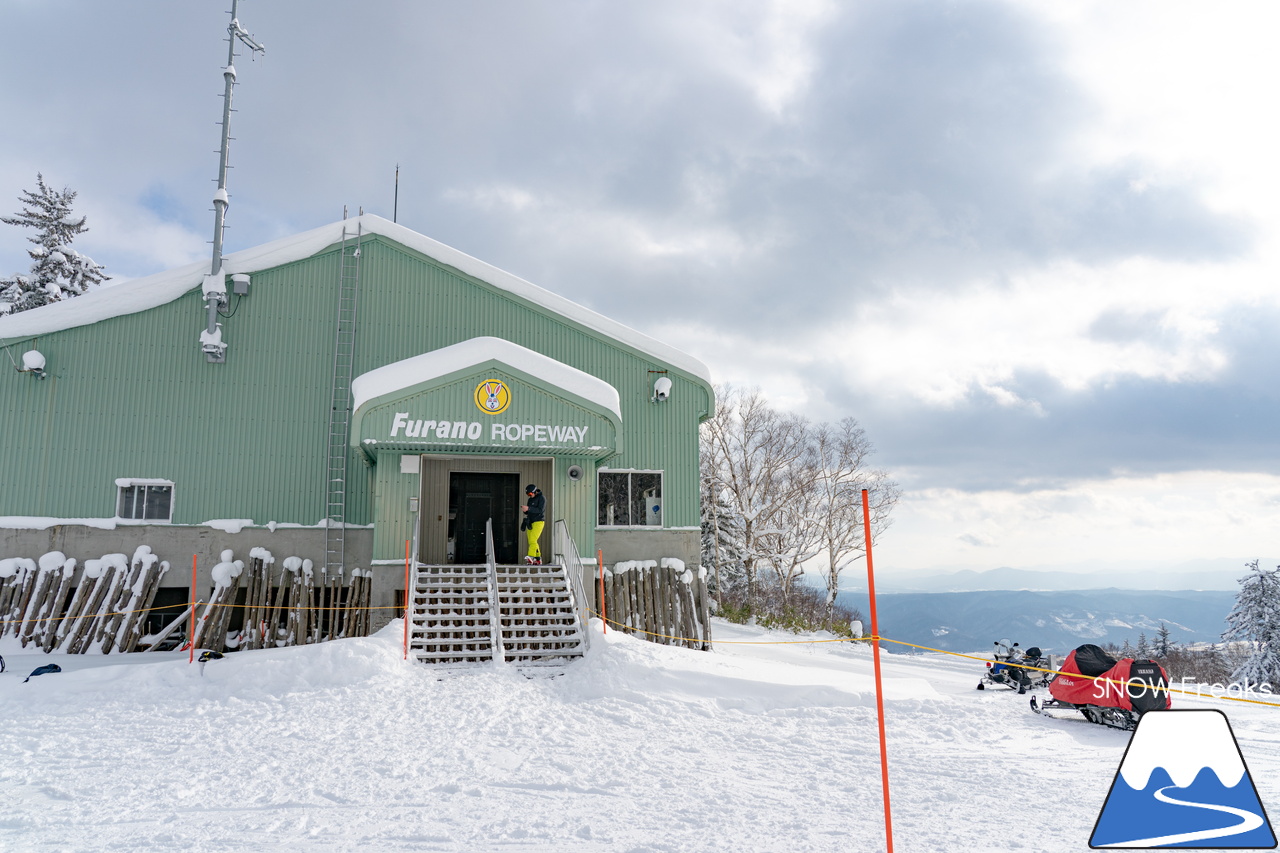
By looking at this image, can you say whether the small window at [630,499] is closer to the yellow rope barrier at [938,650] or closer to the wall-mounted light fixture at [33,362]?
the yellow rope barrier at [938,650]

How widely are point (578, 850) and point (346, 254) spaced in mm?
13927

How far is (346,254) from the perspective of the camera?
50.8ft

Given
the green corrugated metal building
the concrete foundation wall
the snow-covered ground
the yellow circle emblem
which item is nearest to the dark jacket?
the green corrugated metal building

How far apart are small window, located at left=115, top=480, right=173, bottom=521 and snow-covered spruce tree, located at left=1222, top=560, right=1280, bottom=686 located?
26987 millimetres

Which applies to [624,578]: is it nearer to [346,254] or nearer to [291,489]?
[291,489]

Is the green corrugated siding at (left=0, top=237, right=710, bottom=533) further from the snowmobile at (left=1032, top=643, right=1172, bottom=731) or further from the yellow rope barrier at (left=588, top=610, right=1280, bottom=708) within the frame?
the snowmobile at (left=1032, top=643, right=1172, bottom=731)

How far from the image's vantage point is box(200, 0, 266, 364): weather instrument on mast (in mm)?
14219

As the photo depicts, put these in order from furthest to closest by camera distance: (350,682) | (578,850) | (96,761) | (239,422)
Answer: (239,422) < (350,682) < (96,761) < (578,850)

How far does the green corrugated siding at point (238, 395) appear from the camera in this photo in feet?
44.9

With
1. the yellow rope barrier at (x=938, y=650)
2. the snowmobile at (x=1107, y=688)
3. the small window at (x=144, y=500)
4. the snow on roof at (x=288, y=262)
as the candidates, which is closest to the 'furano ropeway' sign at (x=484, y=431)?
the yellow rope barrier at (x=938, y=650)

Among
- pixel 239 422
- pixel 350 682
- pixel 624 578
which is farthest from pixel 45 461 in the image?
pixel 624 578

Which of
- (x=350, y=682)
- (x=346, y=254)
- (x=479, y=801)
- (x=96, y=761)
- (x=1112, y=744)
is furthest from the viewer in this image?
(x=346, y=254)

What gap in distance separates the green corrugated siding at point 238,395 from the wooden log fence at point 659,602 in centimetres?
121

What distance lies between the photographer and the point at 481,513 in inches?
591
